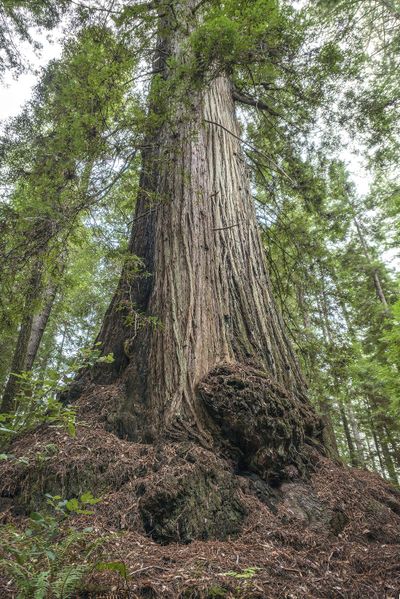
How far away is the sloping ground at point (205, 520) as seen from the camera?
155cm

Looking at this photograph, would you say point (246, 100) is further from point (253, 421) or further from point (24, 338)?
point (24, 338)

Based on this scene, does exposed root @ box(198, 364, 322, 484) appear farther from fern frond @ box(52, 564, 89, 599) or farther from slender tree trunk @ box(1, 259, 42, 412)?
slender tree trunk @ box(1, 259, 42, 412)

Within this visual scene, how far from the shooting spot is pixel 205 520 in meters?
1.98

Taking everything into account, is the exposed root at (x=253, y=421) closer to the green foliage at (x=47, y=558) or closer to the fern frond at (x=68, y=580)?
the green foliage at (x=47, y=558)

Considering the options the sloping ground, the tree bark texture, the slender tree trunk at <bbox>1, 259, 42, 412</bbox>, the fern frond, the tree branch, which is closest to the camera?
the fern frond

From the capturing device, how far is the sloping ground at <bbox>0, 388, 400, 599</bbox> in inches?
60.9

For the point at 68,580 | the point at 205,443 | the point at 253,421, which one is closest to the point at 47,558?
the point at 68,580

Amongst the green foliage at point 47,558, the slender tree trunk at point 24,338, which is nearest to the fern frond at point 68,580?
the green foliage at point 47,558

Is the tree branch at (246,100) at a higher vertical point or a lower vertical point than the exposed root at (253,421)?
higher

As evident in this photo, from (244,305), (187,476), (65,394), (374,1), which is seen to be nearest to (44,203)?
(65,394)

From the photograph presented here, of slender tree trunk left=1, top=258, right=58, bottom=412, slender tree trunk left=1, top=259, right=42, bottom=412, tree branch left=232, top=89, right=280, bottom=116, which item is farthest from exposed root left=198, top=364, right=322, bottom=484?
tree branch left=232, top=89, right=280, bottom=116

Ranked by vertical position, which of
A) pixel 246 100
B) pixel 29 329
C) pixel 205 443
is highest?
pixel 246 100

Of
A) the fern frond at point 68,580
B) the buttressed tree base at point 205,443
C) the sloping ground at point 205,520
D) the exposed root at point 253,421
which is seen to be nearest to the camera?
the fern frond at point 68,580

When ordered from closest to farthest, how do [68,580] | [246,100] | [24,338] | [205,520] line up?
[68,580]
[205,520]
[246,100]
[24,338]
